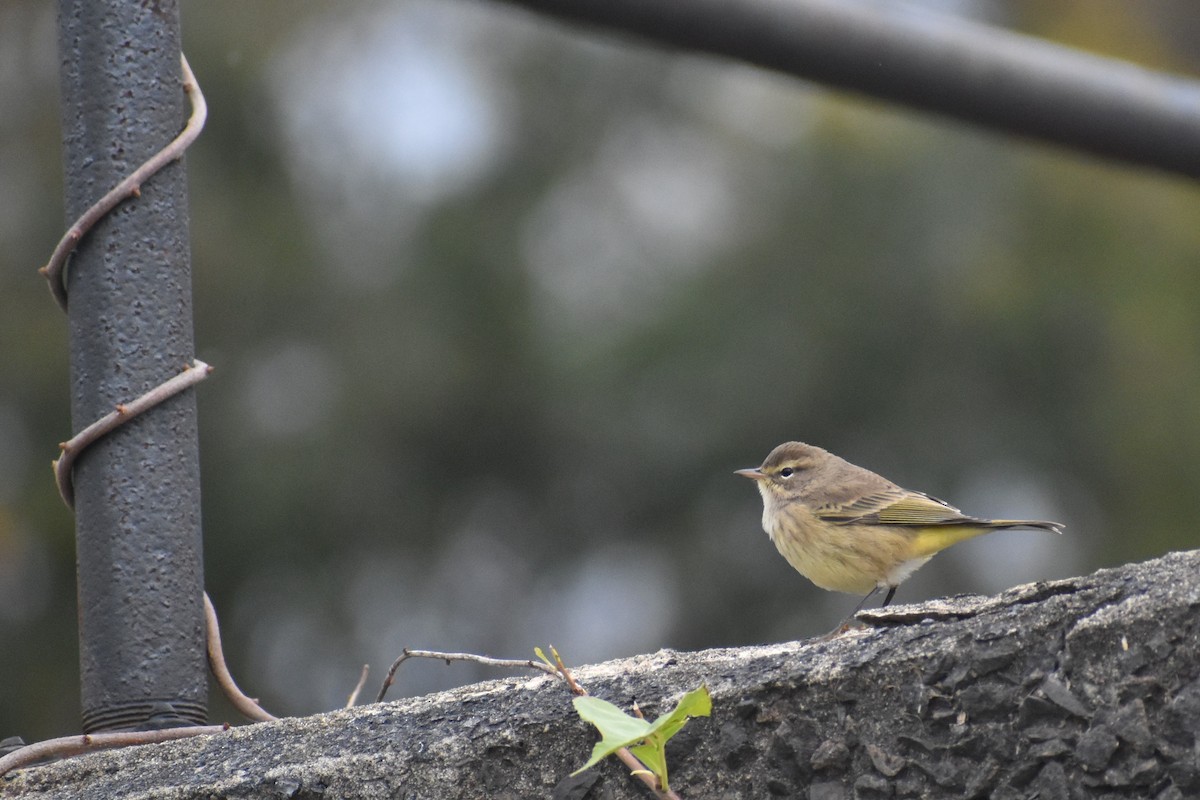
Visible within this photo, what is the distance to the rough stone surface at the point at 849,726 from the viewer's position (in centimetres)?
158

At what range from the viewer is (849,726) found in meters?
1.76

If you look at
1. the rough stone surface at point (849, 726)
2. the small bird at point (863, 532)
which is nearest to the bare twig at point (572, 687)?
the rough stone surface at point (849, 726)

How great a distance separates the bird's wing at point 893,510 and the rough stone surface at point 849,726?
A: 341cm

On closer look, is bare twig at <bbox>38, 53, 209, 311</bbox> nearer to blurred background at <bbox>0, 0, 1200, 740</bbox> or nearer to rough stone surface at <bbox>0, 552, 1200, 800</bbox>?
rough stone surface at <bbox>0, 552, 1200, 800</bbox>

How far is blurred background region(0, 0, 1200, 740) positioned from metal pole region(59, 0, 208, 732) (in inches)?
275

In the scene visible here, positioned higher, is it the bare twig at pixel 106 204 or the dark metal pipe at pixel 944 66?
the dark metal pipe at pixel 944 66

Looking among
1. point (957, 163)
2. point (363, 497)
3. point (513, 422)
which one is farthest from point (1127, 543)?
point (363, 497)

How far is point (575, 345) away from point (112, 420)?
912cm

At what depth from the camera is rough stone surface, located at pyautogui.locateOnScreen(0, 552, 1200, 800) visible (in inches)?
62.2

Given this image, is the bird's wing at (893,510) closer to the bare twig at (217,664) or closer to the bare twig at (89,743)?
the bare twig at (217,664)

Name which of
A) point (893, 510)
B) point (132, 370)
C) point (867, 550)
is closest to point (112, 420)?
point (132, 370)

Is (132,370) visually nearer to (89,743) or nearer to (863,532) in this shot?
(89,743)

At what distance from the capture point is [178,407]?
2.36 meters

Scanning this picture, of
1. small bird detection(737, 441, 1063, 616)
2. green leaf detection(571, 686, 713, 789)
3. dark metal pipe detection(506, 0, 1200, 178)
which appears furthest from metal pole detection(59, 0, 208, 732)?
small bird detection(737, 441, 1063, 616)
